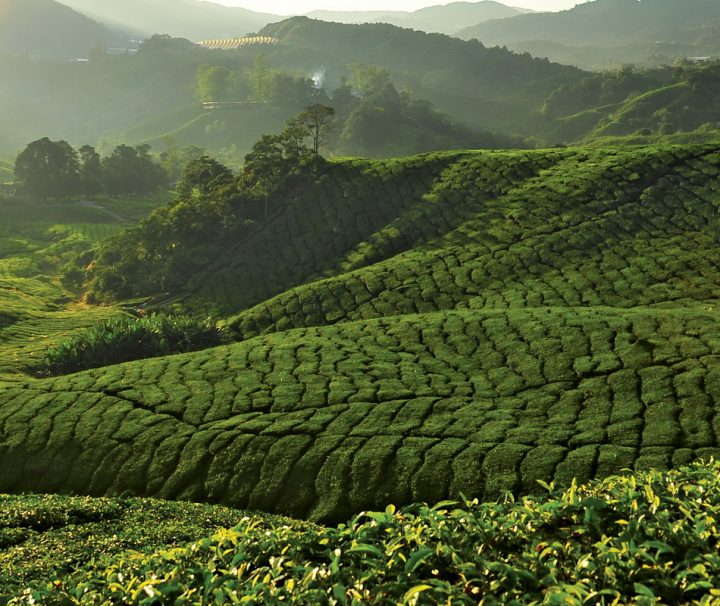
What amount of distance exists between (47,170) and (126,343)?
77.4 meters

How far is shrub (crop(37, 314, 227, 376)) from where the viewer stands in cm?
3606

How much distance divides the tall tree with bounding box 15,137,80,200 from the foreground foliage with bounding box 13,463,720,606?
107 meters

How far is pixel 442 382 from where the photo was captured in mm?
25266

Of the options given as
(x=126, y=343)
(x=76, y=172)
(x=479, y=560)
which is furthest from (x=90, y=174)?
(x=479, y=560)

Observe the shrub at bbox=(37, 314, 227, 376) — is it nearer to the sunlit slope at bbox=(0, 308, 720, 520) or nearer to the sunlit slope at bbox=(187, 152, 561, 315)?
the sunlit slope at bbox=(0, 308, 720, 520)

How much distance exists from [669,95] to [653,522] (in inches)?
6209

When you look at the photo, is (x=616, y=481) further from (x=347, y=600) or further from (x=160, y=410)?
(x=160, y=410)

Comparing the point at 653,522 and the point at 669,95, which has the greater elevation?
the point at 669,95

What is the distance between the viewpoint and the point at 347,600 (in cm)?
639

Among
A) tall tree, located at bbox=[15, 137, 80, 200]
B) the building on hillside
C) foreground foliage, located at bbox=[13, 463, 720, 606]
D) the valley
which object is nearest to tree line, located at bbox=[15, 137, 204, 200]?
tall tree, located at bbox=[15, 137, 80, 200]

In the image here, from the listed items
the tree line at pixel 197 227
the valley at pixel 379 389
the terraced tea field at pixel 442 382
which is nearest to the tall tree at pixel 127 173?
the valley at pixel 379 389

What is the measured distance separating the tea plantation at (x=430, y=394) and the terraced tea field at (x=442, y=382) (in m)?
0.10

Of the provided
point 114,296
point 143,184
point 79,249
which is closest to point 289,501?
point 114,296

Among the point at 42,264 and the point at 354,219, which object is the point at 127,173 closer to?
the point at 42,264
